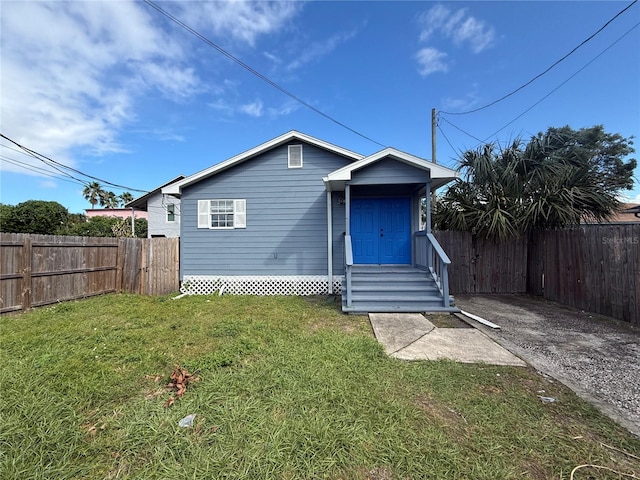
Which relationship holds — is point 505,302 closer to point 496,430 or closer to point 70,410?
point 496,430

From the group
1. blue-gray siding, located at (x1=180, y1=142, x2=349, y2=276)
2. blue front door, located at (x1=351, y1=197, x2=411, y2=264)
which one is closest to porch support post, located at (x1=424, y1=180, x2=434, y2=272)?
blue front door, located at (x1=351, y1=197, x2=411, y2=264)

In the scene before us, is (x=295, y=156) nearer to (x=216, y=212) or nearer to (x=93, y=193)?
(x=216, y=212)

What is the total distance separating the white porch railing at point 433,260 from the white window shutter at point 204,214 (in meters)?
6.23

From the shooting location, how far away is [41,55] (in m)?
7.77

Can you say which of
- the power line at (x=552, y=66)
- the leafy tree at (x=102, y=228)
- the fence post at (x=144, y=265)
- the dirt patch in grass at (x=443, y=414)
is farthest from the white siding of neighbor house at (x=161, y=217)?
the dirt patch in grass at (x=443, y=414)

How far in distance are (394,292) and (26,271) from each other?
7.85m

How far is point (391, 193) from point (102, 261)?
328 inches

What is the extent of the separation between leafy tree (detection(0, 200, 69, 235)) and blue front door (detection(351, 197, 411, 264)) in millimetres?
23933

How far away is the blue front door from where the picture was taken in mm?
7863

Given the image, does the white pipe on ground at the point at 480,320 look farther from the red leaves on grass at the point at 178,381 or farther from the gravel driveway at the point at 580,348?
the red leaves on grass at the point at 178,381

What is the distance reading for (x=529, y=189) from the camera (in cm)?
782

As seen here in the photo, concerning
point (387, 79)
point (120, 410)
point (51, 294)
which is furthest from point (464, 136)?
point (51, 294)

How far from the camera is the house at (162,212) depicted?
1809 cm

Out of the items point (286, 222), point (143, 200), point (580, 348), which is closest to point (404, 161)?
point (286, 222)
